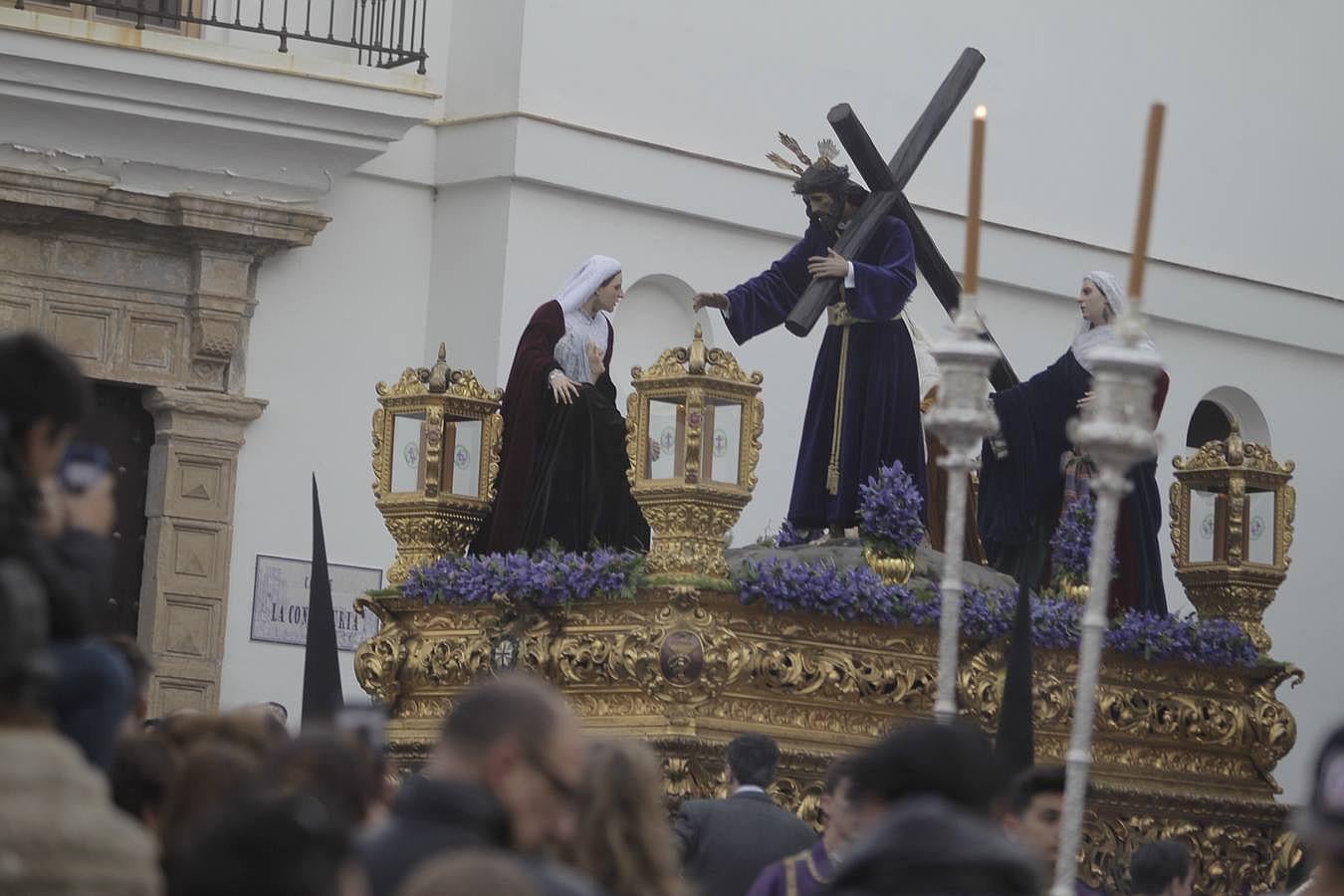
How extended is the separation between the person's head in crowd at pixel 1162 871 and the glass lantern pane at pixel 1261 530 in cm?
404

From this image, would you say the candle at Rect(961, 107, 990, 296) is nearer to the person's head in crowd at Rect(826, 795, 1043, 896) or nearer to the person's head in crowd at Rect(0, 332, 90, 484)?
the person's head in crowd at Rect(0, 332, 90, 484)

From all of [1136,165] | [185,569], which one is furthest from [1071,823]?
[1136,165]

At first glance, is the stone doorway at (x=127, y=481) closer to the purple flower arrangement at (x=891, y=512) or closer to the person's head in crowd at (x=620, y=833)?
the purple flower arrangement at (x=891, y=512)

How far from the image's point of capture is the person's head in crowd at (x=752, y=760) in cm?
901

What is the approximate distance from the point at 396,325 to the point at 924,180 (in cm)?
360

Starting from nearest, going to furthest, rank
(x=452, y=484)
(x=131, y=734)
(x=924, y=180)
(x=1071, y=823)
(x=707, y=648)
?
(x=131, y=734)
(x=1071, y=823)
(x=707, y=648)
(x=452, y=484)
(x=924, y=180)

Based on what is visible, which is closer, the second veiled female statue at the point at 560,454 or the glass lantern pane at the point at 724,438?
the glass lantern pane at the point at 724,438

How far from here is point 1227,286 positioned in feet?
64.7

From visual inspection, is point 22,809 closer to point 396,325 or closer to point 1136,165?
point 396,325

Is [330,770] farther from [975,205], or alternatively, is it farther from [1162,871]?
[1162,871]

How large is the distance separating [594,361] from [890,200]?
4.79 ft

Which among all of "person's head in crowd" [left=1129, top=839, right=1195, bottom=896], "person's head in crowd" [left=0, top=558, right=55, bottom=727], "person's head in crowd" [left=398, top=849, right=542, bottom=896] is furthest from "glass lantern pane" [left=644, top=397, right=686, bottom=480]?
"person's head in crowd" [left=398, top=849, right=542, bottom=896]

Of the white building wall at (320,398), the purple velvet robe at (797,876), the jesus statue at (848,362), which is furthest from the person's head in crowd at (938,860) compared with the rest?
the white building wall at (320,398)

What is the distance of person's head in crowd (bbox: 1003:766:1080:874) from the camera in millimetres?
7477
